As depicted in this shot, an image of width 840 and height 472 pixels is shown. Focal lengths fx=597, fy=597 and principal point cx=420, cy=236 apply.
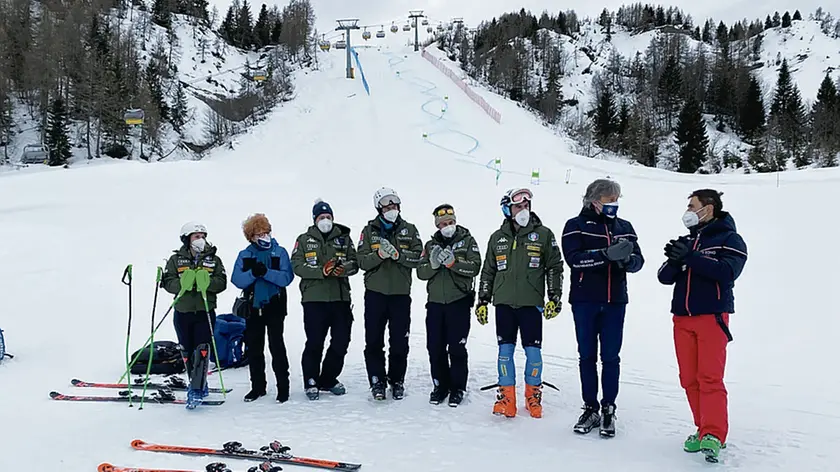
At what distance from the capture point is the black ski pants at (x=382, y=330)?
5.49m

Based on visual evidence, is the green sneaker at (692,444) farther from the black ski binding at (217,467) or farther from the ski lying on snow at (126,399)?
the ski lying on snow at (126,399)

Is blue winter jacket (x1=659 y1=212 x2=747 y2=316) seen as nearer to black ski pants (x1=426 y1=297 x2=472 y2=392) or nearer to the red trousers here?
the red trousers

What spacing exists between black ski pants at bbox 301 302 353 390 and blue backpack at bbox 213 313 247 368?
4.98 feet

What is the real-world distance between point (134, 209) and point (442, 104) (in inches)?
1081

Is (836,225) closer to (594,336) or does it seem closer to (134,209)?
(594,336)

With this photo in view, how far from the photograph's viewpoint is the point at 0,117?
3378 cm

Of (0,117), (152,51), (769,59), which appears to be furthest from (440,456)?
(769,59)

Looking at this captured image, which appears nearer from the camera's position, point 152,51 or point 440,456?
point 440,456

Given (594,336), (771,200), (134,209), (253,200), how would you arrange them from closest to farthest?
(594,336) < (771,200) < (134,209) < (253,200)

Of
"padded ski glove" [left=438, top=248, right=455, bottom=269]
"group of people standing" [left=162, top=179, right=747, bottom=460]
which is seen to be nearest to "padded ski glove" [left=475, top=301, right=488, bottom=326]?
"group of people standing" [left=162, top=179, right=747, bottom=460]

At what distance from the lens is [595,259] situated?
14.3 feet

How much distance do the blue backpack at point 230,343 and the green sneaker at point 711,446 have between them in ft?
15.8

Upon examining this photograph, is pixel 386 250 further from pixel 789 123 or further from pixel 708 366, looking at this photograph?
pixel 789 123

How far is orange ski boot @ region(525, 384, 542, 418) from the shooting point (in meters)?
4.88
